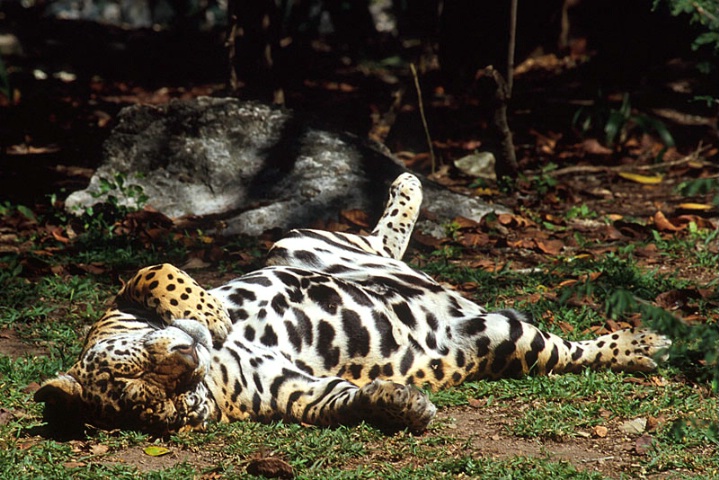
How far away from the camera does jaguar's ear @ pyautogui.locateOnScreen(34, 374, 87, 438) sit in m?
3.64

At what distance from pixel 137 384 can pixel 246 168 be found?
4.46 meters

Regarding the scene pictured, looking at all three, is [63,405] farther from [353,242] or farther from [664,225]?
[664,225]

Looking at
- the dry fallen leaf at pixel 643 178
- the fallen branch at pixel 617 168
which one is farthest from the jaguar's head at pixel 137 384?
the dry fallen leaf at pixel 643 178

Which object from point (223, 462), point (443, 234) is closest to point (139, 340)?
point (223, 462)

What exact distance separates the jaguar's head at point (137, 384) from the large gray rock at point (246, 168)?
134 inches

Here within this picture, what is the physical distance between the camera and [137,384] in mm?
3607

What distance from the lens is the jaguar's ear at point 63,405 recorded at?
364 cm

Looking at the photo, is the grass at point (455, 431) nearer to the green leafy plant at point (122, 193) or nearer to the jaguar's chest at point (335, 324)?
the jaguar's chest at point (335, 324)

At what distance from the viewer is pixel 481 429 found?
4.03 m

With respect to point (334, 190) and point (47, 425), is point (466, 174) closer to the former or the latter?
point (334, 190)

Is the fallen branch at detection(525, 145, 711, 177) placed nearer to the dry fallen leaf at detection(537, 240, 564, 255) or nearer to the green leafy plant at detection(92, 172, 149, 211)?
the dry fallen leaf at detection(537, 240, 564, 255)

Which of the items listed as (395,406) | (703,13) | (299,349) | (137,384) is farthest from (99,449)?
(703,13)

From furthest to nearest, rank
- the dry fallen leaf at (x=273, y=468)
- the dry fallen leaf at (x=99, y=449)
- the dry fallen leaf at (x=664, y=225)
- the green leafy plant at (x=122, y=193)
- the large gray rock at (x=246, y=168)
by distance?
1. the large gray rock at (x=246, y=168)
2. the green leafy plant at (x=122, y=193)
3. the dry fallen leaf at (x=664, y=225)
4. the dry fallen leaf at (x=99, y=449)
5. the dry fallen leaf at (x=273, y=468)

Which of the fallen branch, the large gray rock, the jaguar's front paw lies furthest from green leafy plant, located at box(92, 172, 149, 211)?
the jaguar's front paw
